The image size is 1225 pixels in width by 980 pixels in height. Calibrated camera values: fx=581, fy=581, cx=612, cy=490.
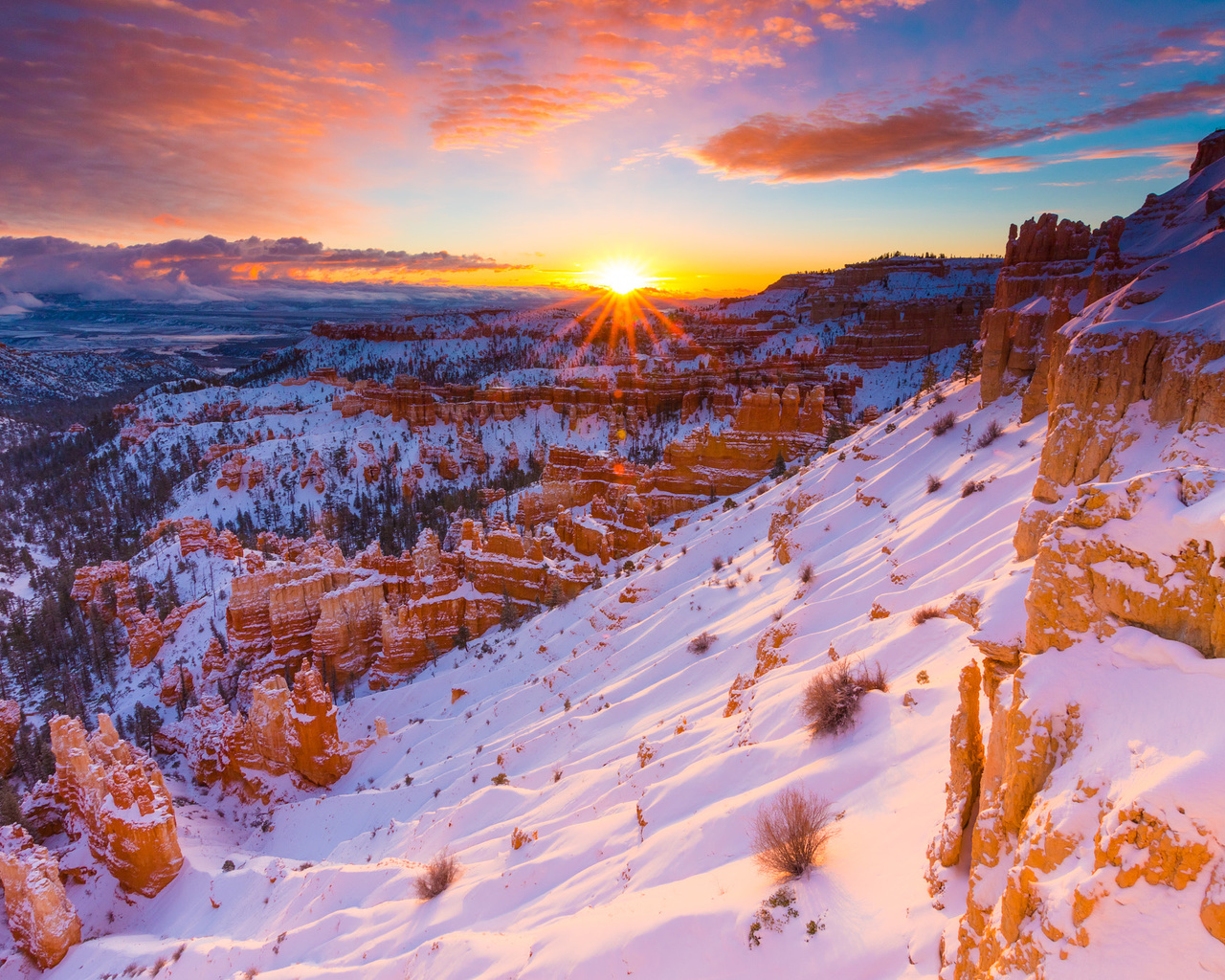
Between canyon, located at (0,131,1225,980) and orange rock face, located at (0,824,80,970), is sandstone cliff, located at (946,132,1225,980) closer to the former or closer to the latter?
canyon, located at (0,131,1225,980)

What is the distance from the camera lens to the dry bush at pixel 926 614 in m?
8.88

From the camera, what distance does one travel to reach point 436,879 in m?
10.5

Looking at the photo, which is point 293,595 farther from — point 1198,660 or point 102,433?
point 102,433

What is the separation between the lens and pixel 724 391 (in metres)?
78.0

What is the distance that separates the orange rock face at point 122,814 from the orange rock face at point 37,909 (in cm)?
157

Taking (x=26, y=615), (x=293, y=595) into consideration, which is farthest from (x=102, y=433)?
(x=293, y=595)

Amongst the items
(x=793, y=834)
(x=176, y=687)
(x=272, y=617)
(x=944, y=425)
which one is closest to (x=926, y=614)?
(x=793, y=834)

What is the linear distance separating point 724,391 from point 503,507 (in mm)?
38277

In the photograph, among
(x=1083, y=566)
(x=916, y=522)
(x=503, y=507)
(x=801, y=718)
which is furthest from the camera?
(x=503, y=507)

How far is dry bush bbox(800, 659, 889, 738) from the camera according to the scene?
773cm

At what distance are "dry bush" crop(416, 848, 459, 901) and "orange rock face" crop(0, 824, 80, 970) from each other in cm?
1070

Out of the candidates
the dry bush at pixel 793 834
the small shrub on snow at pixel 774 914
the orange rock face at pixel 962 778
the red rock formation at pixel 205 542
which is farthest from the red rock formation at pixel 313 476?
the orange rock face at pixel 962 778

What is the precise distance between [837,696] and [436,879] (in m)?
8.02

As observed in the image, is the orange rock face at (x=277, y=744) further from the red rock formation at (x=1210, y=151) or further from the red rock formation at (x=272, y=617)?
the red rock formation at (x=1210, y=151)
